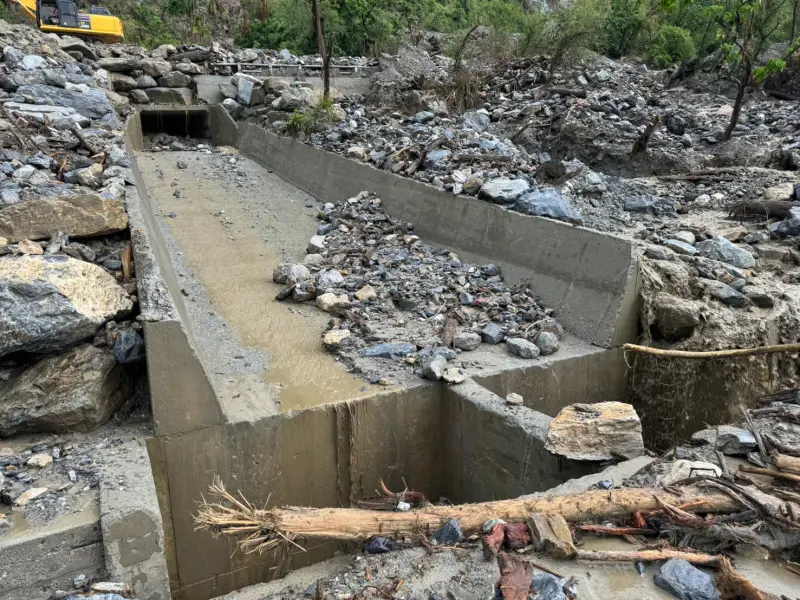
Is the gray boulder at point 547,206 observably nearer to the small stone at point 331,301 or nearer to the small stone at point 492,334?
the small stone at point 492,334

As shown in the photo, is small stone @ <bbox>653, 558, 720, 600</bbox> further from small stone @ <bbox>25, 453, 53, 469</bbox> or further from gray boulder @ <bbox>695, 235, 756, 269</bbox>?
gray boulder @ <bbox>695, 235, 756, 269</bbox>

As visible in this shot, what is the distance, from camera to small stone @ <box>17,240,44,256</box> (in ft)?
14.6

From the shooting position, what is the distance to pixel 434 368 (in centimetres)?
491

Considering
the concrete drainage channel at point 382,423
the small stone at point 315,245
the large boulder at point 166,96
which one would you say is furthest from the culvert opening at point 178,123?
the concrete drainage channel at point 382,423

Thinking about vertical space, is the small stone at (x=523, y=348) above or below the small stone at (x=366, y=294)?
below

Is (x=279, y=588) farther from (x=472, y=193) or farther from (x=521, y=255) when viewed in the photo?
(x=472, y=193)

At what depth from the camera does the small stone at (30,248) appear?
14.6ft

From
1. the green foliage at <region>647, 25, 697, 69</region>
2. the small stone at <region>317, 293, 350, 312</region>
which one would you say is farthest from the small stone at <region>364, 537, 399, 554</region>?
the green foliage at <region>647, 25, 697, 69</region>

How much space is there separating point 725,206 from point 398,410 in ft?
17.3

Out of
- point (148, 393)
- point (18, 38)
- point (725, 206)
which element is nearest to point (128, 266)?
point (148, 393)

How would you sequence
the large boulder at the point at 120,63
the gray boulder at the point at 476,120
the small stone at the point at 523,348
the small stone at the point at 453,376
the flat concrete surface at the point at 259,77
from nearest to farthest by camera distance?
the small stone at the point at 453,376, the small stone at the point at 523,348, the gray boulder at the point at 476,120, the large boulder at the point at 120,63, the flat concrete surface at the point at 259,77

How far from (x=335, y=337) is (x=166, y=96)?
11.3 metres

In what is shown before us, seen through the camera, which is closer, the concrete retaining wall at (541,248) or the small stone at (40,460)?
the small stone at (40,460)

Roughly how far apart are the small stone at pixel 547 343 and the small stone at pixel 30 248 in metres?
4.06
